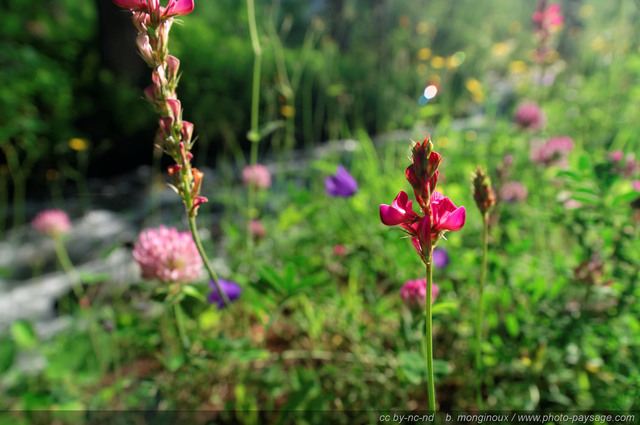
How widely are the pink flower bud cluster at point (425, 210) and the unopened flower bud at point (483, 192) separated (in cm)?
13

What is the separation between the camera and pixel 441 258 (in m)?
1.08

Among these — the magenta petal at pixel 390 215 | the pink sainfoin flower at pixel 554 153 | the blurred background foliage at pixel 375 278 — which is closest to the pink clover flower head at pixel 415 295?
the blurred background foliage at pixel 375 278

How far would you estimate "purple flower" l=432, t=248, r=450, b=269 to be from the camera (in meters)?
1.06

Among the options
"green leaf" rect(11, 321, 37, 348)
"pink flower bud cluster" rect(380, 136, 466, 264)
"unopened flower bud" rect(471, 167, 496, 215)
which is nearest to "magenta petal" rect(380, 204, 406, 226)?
"pink flower bud cluster" rect(380, 136, 466, 264)

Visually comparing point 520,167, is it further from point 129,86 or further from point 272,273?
point 129,86

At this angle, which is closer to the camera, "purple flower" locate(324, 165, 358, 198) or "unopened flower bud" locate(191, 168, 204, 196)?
"unopened flower bud" locate(191, 168, 204, 196)

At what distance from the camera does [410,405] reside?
0.98 metres

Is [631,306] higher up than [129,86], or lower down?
lower down

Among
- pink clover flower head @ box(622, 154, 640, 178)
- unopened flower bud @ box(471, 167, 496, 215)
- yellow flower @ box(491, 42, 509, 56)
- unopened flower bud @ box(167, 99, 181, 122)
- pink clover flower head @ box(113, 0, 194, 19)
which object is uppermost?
yellow flower @ box(491, 42, 509, 56)

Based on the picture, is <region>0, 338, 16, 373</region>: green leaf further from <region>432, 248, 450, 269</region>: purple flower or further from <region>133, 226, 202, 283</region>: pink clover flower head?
<region>432, 248, 450, 269</region>: purple flower

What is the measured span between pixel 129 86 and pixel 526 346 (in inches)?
166

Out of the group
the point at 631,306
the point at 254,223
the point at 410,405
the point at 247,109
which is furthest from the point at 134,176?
the point at 631,306

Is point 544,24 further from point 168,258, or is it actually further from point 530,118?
point 168,258

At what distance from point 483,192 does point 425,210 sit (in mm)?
177
